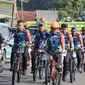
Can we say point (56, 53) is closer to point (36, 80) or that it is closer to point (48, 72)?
point (48, 72)

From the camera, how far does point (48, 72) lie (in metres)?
10.6

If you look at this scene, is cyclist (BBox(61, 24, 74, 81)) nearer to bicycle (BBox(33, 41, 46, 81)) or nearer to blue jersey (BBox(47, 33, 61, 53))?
bicycle (BBox(33, 41, 46, 81))

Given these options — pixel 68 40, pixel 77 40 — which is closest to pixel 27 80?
pixel 68 40

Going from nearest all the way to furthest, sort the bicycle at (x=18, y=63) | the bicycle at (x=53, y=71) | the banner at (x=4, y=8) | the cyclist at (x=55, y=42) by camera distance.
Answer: the bicycle at (x=53, y=71) < the cyclist at (x=55, y=42) < the bicycle at (x=18, y=63) < the banner at (x=4, y=8)

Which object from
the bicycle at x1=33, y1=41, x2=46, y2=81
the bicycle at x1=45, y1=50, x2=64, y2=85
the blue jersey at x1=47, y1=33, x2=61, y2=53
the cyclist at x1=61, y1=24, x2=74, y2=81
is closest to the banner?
the bicycle at x1=33, y1=41, x2=46, y2=81

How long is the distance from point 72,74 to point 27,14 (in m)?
55.4

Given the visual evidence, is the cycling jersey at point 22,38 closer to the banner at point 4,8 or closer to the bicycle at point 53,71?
the bicycle at point 53,71

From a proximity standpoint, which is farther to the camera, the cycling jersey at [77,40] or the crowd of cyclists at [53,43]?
the cycling jersey at [77,40]

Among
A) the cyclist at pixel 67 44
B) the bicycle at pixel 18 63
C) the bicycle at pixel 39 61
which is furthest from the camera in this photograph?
the bicycle at pixel 39 61

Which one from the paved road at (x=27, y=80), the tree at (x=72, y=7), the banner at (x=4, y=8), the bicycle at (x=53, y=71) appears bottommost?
the paved road at (x=27, y=80)

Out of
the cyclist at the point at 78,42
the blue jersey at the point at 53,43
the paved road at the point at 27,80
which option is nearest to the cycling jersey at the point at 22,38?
the paved road at the point at 27,80

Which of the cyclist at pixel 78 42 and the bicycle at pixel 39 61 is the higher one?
the cyclist at pixel 78 42

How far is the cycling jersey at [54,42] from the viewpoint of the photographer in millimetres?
10609

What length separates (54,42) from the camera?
1069cm
